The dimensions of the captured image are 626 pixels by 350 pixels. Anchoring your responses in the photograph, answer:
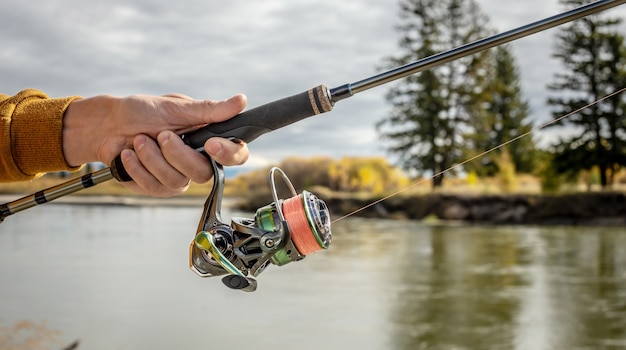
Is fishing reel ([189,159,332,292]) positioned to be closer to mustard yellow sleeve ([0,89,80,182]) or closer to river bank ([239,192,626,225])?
mustard yellow sleeve ([0,89,80,182])

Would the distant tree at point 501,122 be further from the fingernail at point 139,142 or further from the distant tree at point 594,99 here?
the fingernail at point 139,142

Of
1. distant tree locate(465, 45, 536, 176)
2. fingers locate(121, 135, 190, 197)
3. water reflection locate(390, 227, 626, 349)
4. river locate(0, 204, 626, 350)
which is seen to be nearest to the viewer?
fingers locate(121, 135, 190, 197)

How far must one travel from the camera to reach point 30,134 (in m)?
1.29

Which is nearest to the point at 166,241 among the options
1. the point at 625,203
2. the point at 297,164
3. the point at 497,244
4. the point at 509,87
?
the point at 297,164

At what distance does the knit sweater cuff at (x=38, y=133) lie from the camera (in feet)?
4.22

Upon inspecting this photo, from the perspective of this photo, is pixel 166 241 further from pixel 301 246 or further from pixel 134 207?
pixel 301 246

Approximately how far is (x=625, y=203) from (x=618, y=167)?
9.28 ft

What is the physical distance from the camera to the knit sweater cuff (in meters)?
1.29

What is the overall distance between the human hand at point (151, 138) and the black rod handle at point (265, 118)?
0.02 m

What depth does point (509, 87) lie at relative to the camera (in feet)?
77.7

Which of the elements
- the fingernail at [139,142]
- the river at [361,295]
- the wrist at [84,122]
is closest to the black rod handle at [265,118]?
the fingernail at [139,142]

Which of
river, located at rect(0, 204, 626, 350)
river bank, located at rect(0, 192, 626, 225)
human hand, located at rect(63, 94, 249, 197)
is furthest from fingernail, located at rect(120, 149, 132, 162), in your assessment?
river bank, located at rect(0, 192, 626, 225)

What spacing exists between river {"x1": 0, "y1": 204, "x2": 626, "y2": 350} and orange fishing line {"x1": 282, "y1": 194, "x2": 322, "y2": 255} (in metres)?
7.05

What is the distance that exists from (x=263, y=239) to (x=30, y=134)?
0.51m
